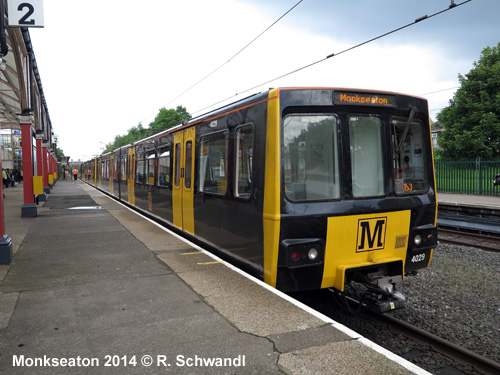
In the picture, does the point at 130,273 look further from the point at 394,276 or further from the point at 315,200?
the point at 394,276

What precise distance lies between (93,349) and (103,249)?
4.33m

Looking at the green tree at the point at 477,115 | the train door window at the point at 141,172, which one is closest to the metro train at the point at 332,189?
the train door window at the point at 141,172

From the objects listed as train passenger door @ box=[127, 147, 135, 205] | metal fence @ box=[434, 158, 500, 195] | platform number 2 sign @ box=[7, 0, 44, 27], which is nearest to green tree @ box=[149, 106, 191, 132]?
metal fence @ box=[434, 158, 500, 195]

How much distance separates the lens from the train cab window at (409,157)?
514cm

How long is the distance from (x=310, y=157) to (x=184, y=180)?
4.17 metres

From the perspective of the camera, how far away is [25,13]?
24.3 ft

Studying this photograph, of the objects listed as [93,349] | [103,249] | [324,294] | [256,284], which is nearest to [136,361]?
[93,349]

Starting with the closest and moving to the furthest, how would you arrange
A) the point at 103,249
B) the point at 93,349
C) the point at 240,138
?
the point at 93,349 → the point at 240,138 → the point at 103,249

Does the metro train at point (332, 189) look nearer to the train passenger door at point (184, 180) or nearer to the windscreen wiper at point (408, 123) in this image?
the windscreen wiper at point (408, 123)

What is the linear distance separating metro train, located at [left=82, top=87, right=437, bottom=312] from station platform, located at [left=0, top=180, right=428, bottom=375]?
618 mm

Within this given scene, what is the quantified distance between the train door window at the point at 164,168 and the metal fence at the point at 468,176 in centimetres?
1697

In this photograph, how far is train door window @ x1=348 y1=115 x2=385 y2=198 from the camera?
491 cm

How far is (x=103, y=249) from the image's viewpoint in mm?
7477

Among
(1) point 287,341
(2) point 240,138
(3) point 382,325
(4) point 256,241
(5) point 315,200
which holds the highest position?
(2) point 240,138
